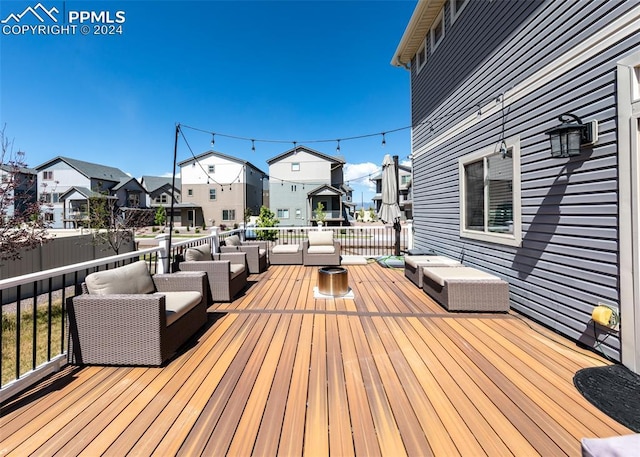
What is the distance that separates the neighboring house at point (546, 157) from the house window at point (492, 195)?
0.7 inches

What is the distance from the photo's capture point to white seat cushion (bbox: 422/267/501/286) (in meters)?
3.53

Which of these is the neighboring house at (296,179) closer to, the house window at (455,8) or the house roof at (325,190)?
the house roof at (325,190)

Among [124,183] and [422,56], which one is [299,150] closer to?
[422,56]

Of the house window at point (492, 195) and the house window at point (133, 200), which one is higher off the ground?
the house window at point (133, 200)

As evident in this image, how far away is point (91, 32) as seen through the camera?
502 centimetres

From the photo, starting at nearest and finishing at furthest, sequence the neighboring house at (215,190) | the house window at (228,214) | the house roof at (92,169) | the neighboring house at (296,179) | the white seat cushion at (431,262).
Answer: the white seat cushion at (431,262) < the neighboring house at (296,179) < the neighboring house at (215,190) < the house window at (228,214) < the house roof at (92,169)

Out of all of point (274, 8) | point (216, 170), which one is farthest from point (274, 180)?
point (274, 8)

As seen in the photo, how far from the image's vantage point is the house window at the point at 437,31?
5355 millimetres

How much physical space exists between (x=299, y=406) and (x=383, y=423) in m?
0.54

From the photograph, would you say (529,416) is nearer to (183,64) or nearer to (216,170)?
(183,64)

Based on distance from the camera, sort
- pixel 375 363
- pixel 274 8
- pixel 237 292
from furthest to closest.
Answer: pixel 274 8 < pixel 237 292 < pixel 375 363

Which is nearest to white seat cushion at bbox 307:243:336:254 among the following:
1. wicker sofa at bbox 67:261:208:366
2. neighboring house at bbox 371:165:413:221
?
wicker sofa at bbox 67:261:208:366

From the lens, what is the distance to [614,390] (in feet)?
6.17

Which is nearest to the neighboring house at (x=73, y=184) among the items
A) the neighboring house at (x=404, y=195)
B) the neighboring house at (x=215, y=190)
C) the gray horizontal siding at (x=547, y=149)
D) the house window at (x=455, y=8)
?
the neighboring house at (x=215, y=190)
